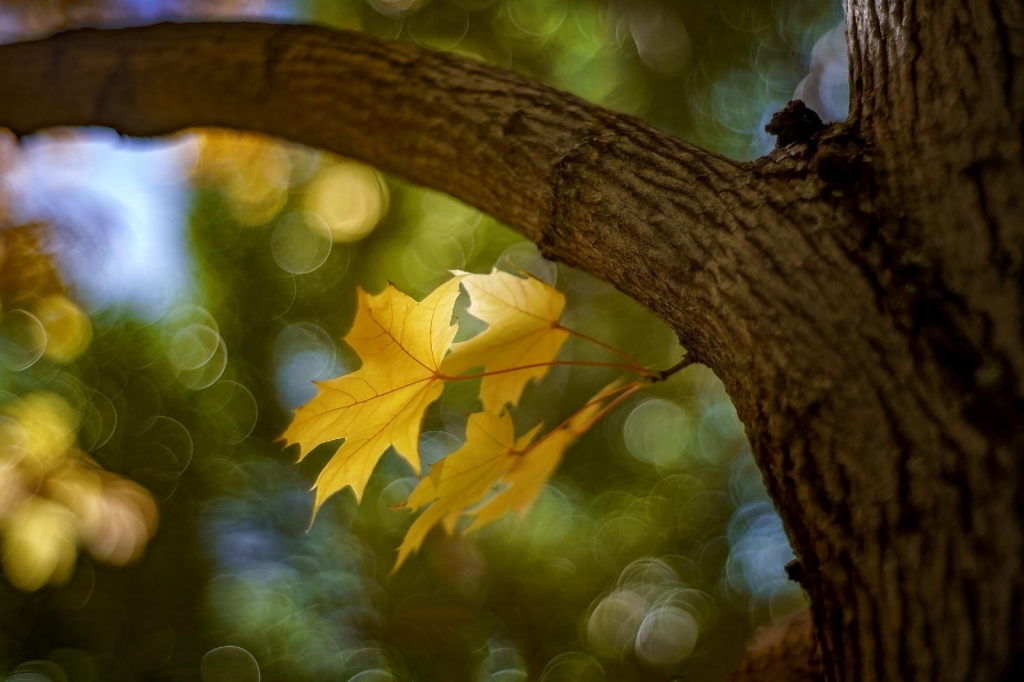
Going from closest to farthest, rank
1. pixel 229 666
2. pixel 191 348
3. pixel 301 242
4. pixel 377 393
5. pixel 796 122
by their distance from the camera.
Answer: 1. pixel 796 122
2. pixel 377 393
3. pixel 229 666
4. pixel 191 348
5. pixel 301 242

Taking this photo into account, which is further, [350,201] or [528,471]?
[350,201]

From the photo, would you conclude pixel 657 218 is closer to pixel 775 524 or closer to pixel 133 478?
pixel 775 524

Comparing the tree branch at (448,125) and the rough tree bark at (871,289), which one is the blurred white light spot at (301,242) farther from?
the rough tree bark at (871,289)

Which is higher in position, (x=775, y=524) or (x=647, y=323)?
(x=647, y=323)

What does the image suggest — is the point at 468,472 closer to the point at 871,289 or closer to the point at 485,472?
the point at 485,472

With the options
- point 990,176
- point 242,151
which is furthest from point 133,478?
point 990,176

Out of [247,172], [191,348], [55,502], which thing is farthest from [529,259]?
[55,502]
